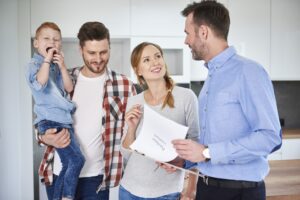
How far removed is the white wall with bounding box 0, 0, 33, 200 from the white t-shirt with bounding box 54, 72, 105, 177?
1.44m

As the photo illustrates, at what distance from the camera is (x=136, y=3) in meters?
3.30

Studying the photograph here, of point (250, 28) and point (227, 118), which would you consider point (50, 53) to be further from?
point (250, 28)

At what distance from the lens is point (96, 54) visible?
1684 millimetres

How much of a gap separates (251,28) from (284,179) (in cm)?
229

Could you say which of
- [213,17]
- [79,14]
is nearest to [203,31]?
[213,17]

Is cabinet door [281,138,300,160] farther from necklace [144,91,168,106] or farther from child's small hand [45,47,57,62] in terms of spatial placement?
child's small hand [45,47,57,62]

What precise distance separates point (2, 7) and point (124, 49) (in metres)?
1.23

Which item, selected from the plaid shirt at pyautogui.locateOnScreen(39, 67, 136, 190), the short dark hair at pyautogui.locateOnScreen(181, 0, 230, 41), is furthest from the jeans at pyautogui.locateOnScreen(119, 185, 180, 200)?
the short dark hair at pyautogui.locateOnScreen(181, 0, 230, 41)

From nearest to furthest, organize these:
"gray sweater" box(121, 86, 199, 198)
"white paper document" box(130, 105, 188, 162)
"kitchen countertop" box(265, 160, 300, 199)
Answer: "white paper document" box(130, 105, 188, 162) → "gray sweater" box(121, 86, 199, 198) → "kitchen countertop" box(265, 160, 300, 199)

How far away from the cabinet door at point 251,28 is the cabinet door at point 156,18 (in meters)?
0.78

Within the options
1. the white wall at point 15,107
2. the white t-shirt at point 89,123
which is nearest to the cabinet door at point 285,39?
the white wall at point 15,107

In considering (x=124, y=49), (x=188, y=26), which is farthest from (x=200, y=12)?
(x=124, y=49)

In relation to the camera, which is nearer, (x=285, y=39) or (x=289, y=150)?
(x=289, y=150)

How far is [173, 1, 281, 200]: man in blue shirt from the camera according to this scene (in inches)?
46.3
